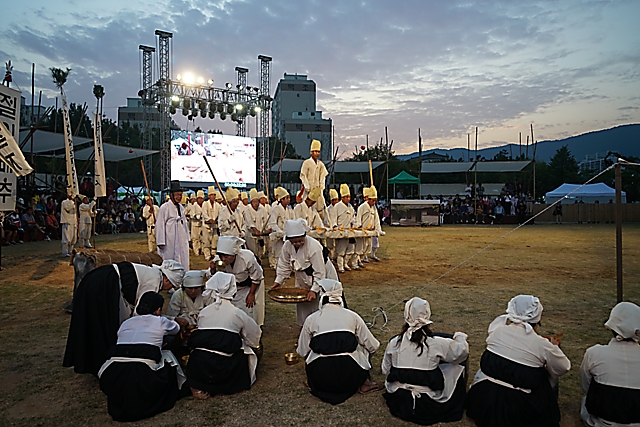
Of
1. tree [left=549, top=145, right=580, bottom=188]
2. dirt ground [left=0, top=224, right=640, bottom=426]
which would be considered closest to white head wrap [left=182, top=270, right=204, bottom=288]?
dirt ground [left=0, top=224, right=640, bottom=426]

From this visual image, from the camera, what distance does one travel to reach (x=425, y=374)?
3434 mm

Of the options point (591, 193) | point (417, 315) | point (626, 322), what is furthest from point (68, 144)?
point (591, 193)

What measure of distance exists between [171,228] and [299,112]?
51260mm

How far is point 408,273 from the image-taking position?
985 centimetres

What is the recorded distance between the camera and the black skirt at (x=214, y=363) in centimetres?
385

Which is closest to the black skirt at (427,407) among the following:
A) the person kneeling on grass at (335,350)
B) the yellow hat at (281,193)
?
the person kneeling on grass at (335,350)

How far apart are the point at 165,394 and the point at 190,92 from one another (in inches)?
940

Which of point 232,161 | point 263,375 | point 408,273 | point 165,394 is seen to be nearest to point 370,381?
point 263,375

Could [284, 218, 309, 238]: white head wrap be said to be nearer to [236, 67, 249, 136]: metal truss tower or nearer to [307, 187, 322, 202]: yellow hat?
[307, 187, 322, 202]: yellow hat

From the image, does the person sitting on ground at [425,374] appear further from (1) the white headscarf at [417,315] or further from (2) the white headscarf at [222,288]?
(2) the white headscarf at [222,288]

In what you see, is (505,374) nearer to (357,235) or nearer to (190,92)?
(357,235)

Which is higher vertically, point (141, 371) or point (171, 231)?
point (171, 231)

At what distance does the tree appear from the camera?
3956cm

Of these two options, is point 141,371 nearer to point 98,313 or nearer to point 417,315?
point 98,313
